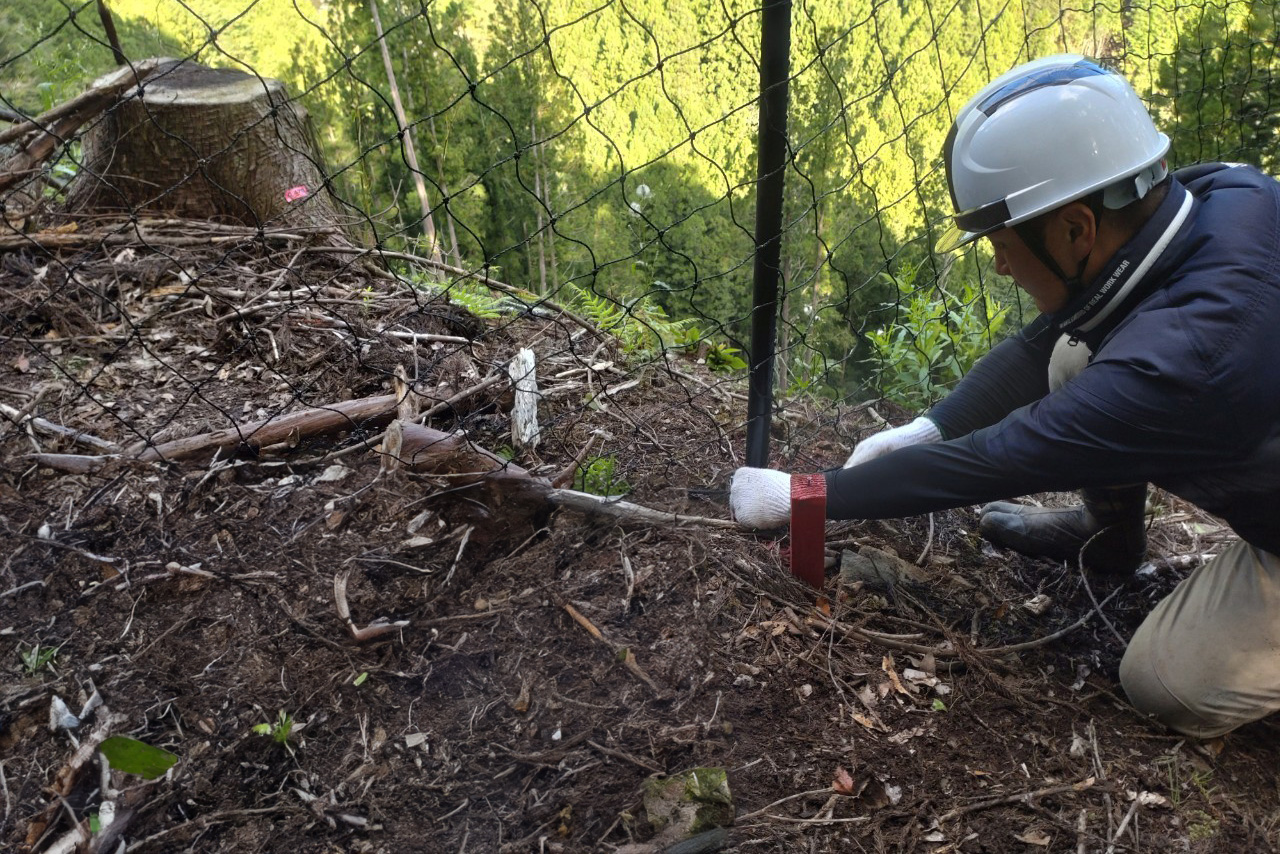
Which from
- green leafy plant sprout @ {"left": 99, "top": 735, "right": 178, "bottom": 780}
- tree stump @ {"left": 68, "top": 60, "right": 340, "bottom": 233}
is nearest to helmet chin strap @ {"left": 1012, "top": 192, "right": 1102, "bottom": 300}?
green leafy plant sprout @ {"left": 99, "top": 735, "right": 178, "bottom": 780}

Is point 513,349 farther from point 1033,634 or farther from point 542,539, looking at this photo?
point 1033,634

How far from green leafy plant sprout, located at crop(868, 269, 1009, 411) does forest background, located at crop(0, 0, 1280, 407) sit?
0.4 inches

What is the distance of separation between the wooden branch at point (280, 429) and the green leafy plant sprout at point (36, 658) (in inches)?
23.3

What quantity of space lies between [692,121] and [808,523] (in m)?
1.29

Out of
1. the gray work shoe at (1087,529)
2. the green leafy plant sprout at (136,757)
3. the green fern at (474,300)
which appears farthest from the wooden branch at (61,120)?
the gray work shoe at (1087,529)

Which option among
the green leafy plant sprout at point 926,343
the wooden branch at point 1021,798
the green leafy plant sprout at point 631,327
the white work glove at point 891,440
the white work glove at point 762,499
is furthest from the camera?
the green leafy plant sprout at point 631,327

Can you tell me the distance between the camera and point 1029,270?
160 centimetres

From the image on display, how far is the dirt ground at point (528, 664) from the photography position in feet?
4.56

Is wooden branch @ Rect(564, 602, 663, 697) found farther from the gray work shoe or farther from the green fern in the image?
the green fern

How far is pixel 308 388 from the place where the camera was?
2.51m

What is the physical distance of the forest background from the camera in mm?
1907

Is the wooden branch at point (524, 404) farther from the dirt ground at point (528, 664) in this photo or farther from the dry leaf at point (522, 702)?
the dry leaf at point (522, 702)

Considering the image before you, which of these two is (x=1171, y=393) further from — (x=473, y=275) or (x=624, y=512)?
(x=473, y=275)

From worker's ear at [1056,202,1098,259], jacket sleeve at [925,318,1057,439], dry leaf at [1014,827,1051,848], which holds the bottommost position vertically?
dry leaf at [1014,827,1051,848]
